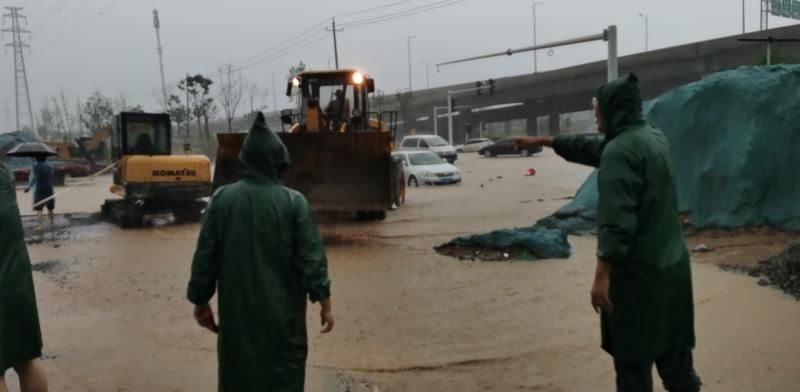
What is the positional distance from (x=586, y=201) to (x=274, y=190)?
1055cm

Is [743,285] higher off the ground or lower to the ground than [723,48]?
lower

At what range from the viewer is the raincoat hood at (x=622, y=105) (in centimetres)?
380

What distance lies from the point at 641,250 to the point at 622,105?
79cm

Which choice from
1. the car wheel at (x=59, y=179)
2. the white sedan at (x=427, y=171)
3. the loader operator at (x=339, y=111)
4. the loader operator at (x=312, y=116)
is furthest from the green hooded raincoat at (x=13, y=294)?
the car wheel at (x=59, y=179)

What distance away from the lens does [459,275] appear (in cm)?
953

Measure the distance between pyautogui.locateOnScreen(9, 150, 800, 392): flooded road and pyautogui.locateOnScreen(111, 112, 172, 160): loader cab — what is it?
15.8ft

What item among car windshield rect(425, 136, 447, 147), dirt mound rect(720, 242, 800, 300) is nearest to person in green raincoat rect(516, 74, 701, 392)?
dirt mound rect(720, 242, 800, 300)

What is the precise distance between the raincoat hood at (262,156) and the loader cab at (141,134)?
1474 centimetres

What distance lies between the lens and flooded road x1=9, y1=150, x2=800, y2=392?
5.56 meters

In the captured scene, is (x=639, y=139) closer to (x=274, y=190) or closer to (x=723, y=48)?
(x=274, y=190)

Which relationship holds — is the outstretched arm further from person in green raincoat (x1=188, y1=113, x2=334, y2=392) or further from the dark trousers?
person in green raincoat (x1=188, y1=113, x2=334, y2=392)


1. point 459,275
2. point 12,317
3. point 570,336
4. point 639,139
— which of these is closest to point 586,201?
point 459,275

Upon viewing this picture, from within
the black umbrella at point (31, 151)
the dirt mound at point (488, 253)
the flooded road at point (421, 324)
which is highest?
the black umbrella at point (31, 151)

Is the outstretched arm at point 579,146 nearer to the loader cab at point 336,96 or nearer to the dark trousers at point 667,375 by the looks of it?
the dark trousers at point 667,375
